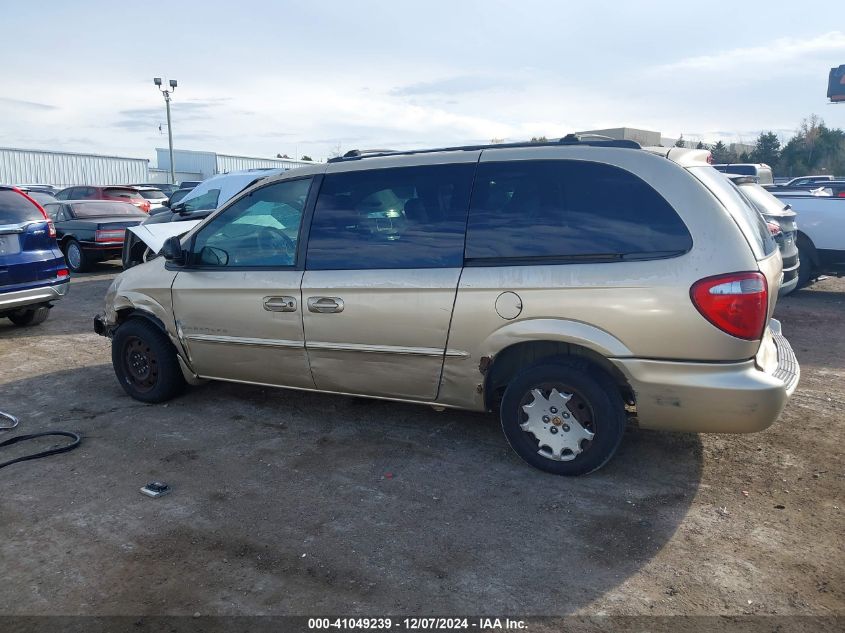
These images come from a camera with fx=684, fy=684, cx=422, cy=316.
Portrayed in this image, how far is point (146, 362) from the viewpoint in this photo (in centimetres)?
559

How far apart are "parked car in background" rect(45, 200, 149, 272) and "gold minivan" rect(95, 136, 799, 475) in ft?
30.3

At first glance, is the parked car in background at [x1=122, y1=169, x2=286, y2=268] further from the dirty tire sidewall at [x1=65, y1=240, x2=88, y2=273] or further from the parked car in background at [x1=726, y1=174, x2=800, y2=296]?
the parked car in background at [x1=726, y1=174, x2=800, y2=296]

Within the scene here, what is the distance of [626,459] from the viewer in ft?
14.2

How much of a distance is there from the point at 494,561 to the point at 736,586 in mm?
1068

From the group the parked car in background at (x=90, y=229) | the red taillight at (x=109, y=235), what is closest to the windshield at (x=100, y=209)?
the parked car in background at (x=90, y=229)

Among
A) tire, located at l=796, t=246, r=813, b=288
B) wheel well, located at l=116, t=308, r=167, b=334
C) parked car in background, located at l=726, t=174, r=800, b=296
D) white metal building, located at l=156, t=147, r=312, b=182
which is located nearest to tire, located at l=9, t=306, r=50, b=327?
wheel well, located at l=116, t=308, r=167, b=334

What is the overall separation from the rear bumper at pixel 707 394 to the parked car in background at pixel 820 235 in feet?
24.2

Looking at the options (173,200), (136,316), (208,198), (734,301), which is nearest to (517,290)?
(734,301)

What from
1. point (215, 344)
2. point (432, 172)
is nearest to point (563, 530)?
point (432, 172)

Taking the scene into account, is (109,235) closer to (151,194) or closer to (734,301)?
(151,194)

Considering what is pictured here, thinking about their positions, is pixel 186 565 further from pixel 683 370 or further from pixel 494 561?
pixel 683 370

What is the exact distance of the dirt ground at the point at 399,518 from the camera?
2998 mm

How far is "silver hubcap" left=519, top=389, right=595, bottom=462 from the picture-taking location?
3996 millimetres

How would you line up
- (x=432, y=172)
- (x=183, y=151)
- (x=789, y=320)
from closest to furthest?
(x=432, y=172) < (x=789, y=320) < (x=183, y=151)
